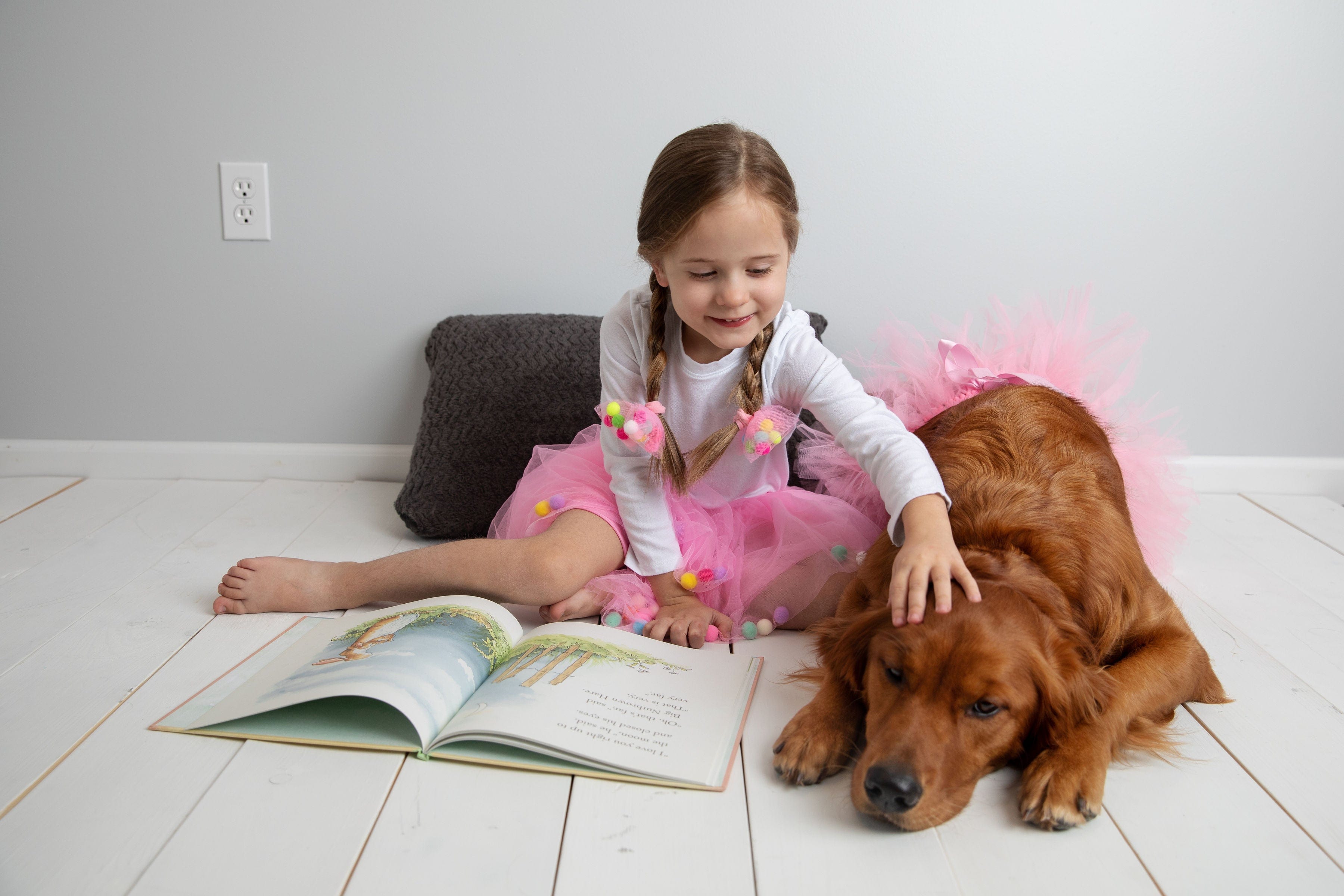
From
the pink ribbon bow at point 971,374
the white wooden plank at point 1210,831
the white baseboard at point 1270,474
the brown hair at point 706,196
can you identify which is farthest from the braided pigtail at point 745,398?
the white baseboard at point 1270,474

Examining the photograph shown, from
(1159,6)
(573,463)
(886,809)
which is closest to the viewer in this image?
(886,809)

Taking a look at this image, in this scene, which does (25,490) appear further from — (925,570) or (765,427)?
(925,570)

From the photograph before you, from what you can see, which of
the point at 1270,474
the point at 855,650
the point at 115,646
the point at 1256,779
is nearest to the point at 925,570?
the point at 855,650

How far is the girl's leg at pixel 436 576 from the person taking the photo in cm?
147

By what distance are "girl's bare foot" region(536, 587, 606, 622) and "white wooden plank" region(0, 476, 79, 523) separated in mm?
1208

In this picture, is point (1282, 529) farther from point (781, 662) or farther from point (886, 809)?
point (886, 809)

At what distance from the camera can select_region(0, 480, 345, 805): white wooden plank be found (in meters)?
1.12

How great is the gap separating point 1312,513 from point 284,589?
2132mm

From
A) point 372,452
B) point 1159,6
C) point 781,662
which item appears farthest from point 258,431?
Answer: point 1159,6

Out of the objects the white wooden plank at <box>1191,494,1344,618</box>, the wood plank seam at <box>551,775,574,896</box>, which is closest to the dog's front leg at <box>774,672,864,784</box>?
the wood plank seam at <box>551,775,574,896</box>

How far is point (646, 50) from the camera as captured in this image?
75.6 inches

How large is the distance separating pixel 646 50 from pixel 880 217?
601 millimetres

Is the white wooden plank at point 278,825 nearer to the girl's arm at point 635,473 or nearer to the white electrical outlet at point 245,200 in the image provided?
the girl's arm at point 635,473

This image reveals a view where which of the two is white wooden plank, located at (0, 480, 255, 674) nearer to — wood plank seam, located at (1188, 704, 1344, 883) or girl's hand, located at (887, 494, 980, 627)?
girl's hand, located at (887, 494, 980, 627)
